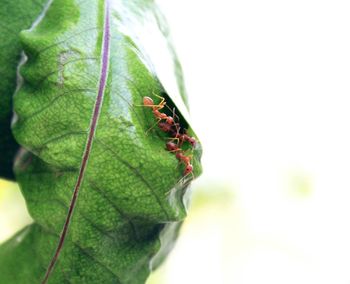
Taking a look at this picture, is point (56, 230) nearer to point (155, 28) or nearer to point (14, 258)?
point (14, 258)

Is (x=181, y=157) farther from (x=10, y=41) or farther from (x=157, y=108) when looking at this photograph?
(x=10, y=41)

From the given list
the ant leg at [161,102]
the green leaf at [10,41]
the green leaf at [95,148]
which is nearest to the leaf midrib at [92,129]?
the green leaf at [95,148]

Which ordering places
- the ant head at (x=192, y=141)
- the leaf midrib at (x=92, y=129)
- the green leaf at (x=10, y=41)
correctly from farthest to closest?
the green leaf at (x=10, y=41) < the ant head at (x=192, y=141) < the leaf midrib at (x=92, y=129)

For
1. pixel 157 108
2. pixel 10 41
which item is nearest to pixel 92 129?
pixel 157 108

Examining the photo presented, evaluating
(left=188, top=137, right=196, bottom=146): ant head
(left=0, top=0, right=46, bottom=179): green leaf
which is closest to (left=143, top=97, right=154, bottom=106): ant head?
(left=188, top=137, right=196, bottom=146): ant head

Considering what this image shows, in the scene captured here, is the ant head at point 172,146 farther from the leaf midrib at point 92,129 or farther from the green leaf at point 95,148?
the leaf midrib at point 92,129

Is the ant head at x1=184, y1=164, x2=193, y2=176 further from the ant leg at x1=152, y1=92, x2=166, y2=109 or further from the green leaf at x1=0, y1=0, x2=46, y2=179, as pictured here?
the green leaf at x1=0, y1=0, x2=46, y2=179
